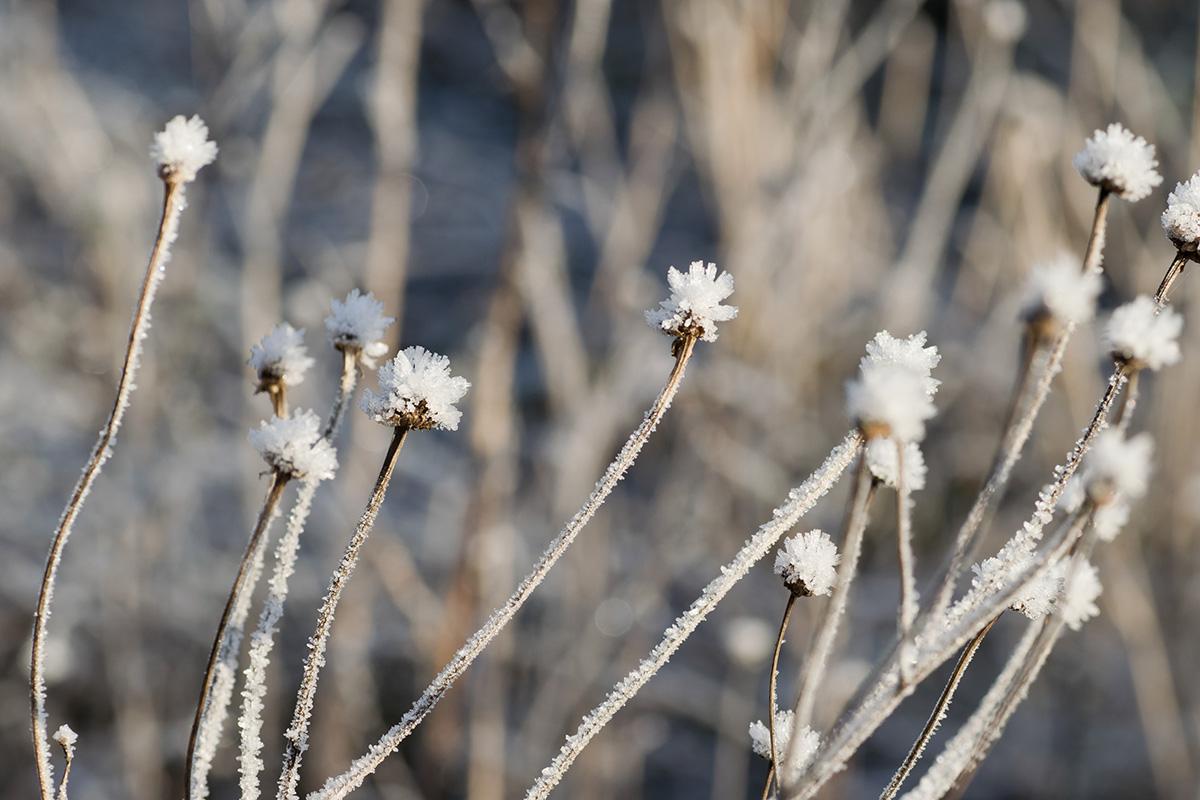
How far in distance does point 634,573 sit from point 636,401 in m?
0.27

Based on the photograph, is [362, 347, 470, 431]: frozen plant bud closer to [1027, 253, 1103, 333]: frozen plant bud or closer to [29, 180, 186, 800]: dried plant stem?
[29, 180, 186, 800]: dried plant stem

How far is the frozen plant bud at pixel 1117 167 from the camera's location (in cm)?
42

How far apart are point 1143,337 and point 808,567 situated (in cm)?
15

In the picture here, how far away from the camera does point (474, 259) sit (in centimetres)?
265

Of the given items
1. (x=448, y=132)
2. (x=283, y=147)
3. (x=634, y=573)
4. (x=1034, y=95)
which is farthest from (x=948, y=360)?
(x=448, y=132)

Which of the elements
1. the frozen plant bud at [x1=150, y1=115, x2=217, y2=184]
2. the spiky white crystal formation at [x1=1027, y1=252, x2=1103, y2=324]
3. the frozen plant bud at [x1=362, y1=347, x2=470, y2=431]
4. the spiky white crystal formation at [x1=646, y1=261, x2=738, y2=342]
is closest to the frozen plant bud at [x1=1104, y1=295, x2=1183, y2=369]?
the spiky white crystal formation at [x1=1027, y1=252, x2=1103, y2=324]

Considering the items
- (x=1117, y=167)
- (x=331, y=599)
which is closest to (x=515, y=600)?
(x=331, y=599)

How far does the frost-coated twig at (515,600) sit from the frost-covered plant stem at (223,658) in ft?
0.17

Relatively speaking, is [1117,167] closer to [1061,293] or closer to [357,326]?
[1061,293]

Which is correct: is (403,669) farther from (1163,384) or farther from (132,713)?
(1163,384)

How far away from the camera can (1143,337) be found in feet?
→ 1.18

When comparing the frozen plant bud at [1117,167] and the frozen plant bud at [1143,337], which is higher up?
the frozen plant bud at [1117,167]

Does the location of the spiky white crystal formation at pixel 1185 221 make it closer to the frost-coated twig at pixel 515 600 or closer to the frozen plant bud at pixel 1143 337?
the frozen plant bud at pixel 1143 337

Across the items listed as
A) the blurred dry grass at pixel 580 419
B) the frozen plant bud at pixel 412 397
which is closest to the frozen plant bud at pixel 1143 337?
the frozen plant bud at pixel 412 397
